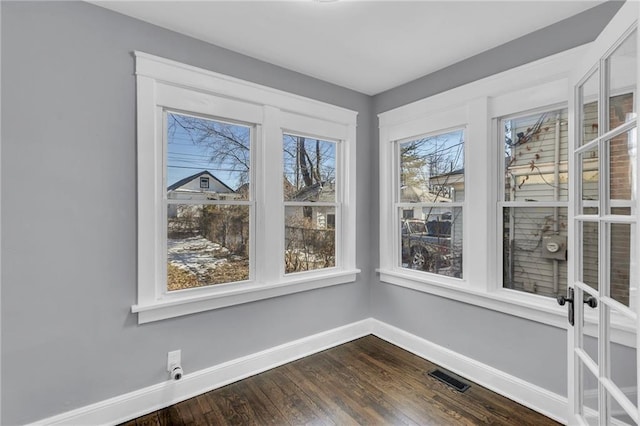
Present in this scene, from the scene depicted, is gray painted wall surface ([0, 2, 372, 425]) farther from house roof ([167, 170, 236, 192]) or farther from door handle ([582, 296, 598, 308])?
door handle ([582, 296, 598, 308])

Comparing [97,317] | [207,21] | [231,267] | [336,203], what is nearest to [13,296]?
[97,317]

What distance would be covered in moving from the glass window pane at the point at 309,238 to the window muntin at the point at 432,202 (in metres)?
0.76

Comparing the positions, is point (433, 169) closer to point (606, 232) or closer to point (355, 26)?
point (355, 26)

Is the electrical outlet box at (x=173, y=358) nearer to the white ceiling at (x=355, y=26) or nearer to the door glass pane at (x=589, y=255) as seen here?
the white ceiling at (x=355, y=26)

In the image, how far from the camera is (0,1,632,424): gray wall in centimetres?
167

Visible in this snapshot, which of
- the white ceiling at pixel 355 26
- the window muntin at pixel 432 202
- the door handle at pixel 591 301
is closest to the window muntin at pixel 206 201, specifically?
the white ceiling at pixel 355 26

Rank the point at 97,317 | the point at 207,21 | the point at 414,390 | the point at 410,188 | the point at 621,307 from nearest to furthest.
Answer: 1. the point at 621,307
2. the point at 97,317
3. the point at 207,21
4. the point at 414,390
5. the point at 410,188

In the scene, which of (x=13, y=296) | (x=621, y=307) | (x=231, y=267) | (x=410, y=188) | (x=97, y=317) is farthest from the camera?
(x=410, y=188)

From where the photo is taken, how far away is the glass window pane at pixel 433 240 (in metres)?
2.75

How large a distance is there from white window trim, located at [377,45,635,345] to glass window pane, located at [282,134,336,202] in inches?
33.3

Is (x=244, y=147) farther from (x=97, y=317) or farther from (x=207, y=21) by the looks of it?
(x=97, y=317)

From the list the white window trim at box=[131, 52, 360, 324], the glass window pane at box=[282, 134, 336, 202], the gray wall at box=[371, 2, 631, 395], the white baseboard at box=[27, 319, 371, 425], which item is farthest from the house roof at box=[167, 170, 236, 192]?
the gray wall at box=[371, 2, 631, 395]

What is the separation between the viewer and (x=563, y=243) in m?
2.12

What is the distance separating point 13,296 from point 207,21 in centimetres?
202
